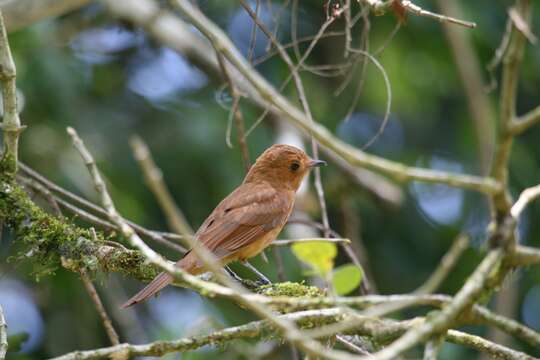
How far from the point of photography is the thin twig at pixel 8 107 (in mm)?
4430

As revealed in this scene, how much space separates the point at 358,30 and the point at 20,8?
4.05 m

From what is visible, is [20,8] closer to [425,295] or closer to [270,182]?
[270,182]

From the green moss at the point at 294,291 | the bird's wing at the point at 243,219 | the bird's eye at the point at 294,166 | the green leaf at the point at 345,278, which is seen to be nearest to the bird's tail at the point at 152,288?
the green moss at the point at 294,291

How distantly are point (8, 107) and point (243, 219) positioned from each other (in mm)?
1988

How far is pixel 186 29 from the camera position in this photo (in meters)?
8.33

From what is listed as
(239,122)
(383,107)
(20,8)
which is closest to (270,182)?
(239,122)

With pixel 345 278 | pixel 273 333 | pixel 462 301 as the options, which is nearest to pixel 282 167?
pixel 273 333

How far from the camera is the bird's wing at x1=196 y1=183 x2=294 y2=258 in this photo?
5.80m

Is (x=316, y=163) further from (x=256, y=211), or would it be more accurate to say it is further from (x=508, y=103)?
(x=508, y=103)

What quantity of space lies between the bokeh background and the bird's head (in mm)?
832

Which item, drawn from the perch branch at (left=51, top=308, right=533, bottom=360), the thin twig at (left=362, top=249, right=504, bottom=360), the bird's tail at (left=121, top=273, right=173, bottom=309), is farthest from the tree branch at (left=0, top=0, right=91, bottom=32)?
the thin twig at (left=362, top=249, right=504, bottom=360)

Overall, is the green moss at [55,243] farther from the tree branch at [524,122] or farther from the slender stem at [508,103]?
the tree branch at [524,122]

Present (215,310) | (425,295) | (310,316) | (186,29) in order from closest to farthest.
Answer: (425,295) → (310,316) → (215,310) → (186,29)

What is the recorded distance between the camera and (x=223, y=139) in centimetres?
825
